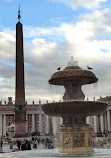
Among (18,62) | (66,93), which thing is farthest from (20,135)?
(66,93)

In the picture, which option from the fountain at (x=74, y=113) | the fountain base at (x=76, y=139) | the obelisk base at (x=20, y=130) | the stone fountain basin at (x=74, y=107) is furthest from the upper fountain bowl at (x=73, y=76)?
the obelisk base at (x=20, y=130)

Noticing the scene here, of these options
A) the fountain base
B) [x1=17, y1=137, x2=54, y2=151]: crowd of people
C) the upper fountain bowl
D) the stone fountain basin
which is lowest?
[x1=17, y1=137, x2=54, y2=151]: crowd of people

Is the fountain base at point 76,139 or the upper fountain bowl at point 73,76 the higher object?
the upper fountain bowl at point 73,76

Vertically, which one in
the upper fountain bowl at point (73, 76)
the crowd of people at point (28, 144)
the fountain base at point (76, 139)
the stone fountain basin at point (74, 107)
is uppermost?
the upper fountain bowl at point (73, 76)

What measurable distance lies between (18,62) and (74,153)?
36897mm

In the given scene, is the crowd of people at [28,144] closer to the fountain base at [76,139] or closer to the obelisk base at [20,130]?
the fountain base at [76,139]

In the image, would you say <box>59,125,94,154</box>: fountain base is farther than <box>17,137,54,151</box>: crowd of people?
No

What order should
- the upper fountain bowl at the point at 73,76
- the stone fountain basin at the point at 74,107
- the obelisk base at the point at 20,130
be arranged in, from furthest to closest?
the obelisk base at the point at 20,130, the upper fountain bowl at the point at 73,76, the stone fountain basin at the point at 74,107

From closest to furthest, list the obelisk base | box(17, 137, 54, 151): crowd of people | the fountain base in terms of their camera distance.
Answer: the fountain base < box(17, 137, 54, 151): crowd of people < the obelisk base

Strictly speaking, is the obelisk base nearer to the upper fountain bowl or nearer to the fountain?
the upper fountain bowl

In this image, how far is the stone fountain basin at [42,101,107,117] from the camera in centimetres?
1901

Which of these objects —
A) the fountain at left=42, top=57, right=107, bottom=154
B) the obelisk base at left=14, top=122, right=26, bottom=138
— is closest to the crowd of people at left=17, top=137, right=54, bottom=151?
the fountain at left=42, top=57, right=107, bottom=154

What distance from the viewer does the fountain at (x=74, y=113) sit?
1923 cm

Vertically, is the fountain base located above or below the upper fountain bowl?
below
